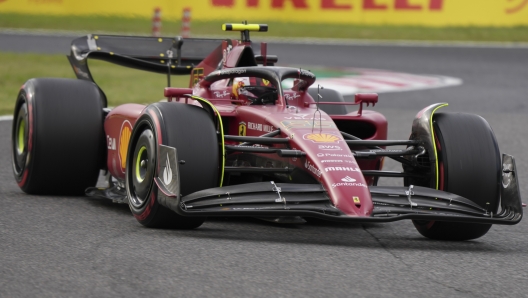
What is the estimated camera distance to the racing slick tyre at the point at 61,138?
6.95 m

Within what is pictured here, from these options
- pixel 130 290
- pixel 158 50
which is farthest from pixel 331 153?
pixel 158 50

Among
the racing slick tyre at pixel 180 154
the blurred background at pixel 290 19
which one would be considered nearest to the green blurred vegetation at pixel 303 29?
the blurred background at pixel 290 19

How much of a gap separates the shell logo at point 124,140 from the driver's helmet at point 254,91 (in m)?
0.76

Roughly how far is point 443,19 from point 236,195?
71.5ft

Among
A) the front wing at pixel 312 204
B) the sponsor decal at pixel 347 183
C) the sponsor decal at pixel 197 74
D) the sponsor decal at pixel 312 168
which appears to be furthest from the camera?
the sponsor decal at pixel 197 74

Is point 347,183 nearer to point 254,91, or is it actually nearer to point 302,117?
point 302,117

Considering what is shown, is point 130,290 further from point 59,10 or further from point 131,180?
point 59,10

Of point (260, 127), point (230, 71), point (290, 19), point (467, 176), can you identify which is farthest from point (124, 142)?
point (290, 19)

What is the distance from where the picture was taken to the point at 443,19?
26.3m

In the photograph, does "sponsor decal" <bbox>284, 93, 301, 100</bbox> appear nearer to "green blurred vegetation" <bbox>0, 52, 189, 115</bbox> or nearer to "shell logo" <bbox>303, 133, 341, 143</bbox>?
"shell logo" <bbox>303, 133, 341, 143</bbox>

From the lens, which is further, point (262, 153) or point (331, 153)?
point (262, 153)

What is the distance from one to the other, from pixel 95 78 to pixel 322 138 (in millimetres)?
11929

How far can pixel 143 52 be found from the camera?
8.51 metres

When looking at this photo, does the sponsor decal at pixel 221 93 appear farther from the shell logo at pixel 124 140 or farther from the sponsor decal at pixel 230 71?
the shell logo at pixel 124 140
